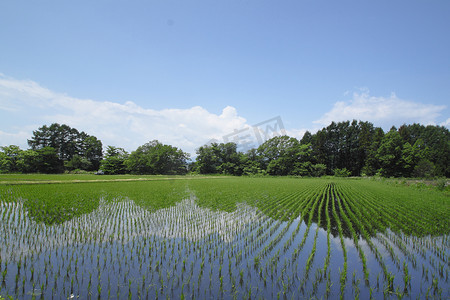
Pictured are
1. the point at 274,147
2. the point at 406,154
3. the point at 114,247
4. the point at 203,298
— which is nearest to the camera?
the point at 203,298

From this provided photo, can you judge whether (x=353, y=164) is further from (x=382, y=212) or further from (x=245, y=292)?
(x=245, y=292)

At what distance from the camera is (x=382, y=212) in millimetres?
9578

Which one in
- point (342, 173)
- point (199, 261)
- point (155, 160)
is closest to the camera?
point (199, 261)

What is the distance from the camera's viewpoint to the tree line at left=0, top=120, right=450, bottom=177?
4256 cm

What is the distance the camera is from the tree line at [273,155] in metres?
42.6

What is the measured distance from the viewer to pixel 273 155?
55969 millimetres

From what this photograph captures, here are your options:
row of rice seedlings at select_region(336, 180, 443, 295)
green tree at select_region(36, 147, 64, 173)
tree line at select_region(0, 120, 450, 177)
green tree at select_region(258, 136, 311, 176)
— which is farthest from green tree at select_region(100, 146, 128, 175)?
row of rice seedlings at select_region(336, 180, 443, 295)

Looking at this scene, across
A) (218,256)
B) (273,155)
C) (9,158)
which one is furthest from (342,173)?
(9,158)

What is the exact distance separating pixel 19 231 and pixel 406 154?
189 feet

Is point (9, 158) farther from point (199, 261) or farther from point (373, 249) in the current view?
point (373, 249)

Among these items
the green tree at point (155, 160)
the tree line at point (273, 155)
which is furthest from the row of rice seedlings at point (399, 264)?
the green tree at point (155, 160)

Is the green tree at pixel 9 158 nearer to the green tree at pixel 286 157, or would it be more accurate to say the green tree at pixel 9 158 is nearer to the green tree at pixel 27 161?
the green tree at pixel 27 161

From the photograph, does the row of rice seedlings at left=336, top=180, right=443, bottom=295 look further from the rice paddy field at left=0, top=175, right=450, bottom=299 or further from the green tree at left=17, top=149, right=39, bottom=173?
the green tree at left=17, top=149, right=39, bottom=173

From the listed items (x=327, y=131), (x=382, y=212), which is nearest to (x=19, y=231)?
(x=382, y=212)
